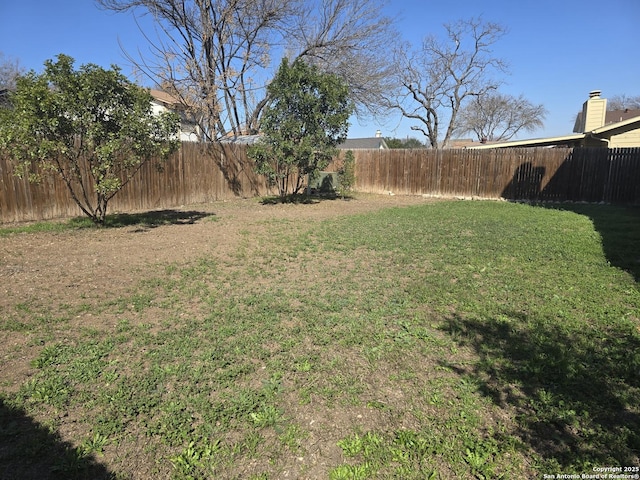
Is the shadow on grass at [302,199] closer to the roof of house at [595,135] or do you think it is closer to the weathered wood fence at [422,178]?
the weathered wood fence at [422,178]

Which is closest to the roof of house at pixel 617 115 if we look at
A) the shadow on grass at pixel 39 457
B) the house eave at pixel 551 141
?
the house eave at pixel 551 141

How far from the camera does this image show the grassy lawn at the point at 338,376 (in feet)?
7.13

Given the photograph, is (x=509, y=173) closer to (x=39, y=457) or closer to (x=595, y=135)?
(x=595, y=135)

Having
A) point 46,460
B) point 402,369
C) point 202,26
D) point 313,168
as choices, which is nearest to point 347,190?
point 313,168

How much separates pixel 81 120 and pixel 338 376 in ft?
22.2

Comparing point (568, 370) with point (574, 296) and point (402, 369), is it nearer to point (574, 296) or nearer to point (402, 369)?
point (402, 369)

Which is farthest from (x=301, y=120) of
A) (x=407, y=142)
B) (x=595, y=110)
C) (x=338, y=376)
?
(x=407, y=142)

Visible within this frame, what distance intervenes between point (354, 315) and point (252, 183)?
11920 millimetres

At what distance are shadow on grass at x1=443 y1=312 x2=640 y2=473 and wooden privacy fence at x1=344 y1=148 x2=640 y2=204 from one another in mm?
11799

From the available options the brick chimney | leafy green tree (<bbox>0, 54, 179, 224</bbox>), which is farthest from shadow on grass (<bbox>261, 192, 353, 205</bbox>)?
the brick chimney

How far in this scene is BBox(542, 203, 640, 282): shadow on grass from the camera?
5.80 metres

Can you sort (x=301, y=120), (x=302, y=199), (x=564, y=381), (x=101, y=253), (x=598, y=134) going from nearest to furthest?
(x=564, y=381)
(x=101, y=253)
(x=301, y=120)
(x=302, y=199)
(x=598, y=134)

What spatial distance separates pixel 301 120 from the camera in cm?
1241

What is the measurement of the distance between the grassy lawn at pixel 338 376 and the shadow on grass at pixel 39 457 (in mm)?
11
